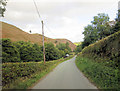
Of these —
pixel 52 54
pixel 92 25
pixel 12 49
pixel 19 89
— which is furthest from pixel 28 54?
pixel 19 89

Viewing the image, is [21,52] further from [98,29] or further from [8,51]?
[98,29]

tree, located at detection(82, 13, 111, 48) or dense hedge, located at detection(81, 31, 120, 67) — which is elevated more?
tree, located at detection(82, 13, 111, 48)

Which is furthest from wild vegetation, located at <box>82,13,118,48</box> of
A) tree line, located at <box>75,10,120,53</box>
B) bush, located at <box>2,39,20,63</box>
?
bush, located at <box>2,39,20,63</box>

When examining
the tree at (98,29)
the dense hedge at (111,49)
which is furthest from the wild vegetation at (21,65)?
the tree at (98,29)

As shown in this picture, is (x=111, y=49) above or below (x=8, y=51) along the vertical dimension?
below

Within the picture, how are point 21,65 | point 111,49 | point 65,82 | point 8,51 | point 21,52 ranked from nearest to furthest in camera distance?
point 65,82, point 111,49, point 21,65, point 8,51, point 21,52

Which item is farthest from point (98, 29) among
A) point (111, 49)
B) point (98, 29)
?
point (111, 49)

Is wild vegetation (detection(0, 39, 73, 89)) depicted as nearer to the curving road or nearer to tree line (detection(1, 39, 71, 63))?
tree line (detection(1, 39, 71, 63))

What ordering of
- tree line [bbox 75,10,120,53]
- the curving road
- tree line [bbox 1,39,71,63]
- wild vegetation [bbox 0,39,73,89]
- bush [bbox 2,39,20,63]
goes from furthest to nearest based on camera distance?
tree line [bbox 75,10,120,53] < tree line [bbox 1,39,71,63] < bush [bbox 2,39,20,63] < wild vegetation [bbox 0,39,73,89] < the curving road

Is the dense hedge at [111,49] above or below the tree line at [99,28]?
below

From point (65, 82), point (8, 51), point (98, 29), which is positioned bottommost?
point (65, 82)

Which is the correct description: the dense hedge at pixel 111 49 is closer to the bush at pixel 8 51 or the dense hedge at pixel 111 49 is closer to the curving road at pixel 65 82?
the curving road at pixel 65 82

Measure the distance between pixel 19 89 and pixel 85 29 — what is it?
37685mm

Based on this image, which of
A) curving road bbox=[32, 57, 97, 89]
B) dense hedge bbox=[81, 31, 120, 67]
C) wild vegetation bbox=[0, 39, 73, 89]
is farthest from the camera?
dense hedge bbox=[81, 31, 120, 67]
